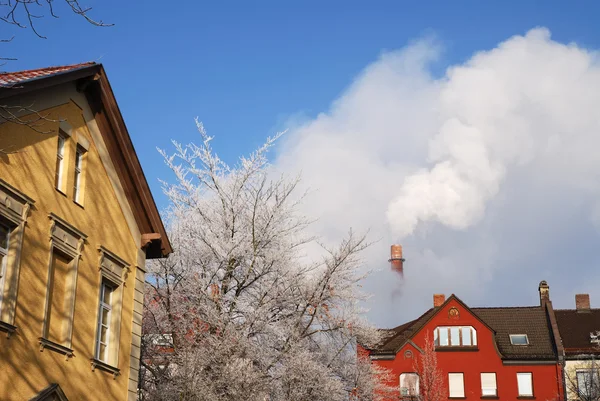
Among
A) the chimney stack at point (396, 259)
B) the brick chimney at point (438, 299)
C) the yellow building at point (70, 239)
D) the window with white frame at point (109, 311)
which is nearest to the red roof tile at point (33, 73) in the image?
the yellow building at point (70, 239)

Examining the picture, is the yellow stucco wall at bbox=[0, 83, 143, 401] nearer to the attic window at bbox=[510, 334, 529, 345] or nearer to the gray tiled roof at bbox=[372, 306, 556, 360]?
the gray tiled roof at bbox=[372, 306, 556, 360]

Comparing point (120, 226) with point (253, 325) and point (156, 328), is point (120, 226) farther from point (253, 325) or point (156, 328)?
point (156, 328)

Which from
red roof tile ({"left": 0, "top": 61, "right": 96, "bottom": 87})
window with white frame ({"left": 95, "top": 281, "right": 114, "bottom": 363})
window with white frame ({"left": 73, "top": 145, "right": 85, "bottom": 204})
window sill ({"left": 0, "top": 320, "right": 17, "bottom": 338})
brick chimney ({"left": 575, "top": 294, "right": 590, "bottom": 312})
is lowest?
window sill ({"left": 0, "top": 320, "right": 17, "bottom": 338})

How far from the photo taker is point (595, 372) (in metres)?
50.2

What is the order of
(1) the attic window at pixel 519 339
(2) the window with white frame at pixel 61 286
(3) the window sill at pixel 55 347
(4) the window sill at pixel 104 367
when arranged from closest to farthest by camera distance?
(3) the window sill at pixel 55 347 → (2) the window with white frame at pixel 61 286 → (4) the window sill at pixel 104 367 → (1) the attic window at pixel 519 339

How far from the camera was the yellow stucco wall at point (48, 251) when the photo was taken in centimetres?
1553

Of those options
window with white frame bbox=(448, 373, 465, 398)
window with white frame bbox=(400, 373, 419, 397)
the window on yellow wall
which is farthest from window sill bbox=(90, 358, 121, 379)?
window with white frame bbox=(448, 373, 465, 398)

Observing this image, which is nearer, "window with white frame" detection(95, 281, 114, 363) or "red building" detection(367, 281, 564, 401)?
"window with white frame" detection(95, 281, 114, 363)

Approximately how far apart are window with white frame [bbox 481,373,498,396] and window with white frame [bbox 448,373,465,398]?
1292mm

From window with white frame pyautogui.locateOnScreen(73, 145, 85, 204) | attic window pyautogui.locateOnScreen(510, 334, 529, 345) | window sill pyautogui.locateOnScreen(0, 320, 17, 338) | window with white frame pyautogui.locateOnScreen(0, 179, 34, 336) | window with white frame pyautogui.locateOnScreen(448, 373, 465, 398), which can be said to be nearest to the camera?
window sill pyautogui.locateOnScreen(0, 320, 17, 338)

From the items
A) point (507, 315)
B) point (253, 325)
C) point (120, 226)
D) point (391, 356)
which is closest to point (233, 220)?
point (253, 325)

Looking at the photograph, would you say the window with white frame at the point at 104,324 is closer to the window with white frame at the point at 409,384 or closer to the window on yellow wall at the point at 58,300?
the window on yellow wall at the point at 58,300

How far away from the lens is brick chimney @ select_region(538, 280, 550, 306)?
5984 cm

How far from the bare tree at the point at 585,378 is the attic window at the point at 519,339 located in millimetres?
3630
